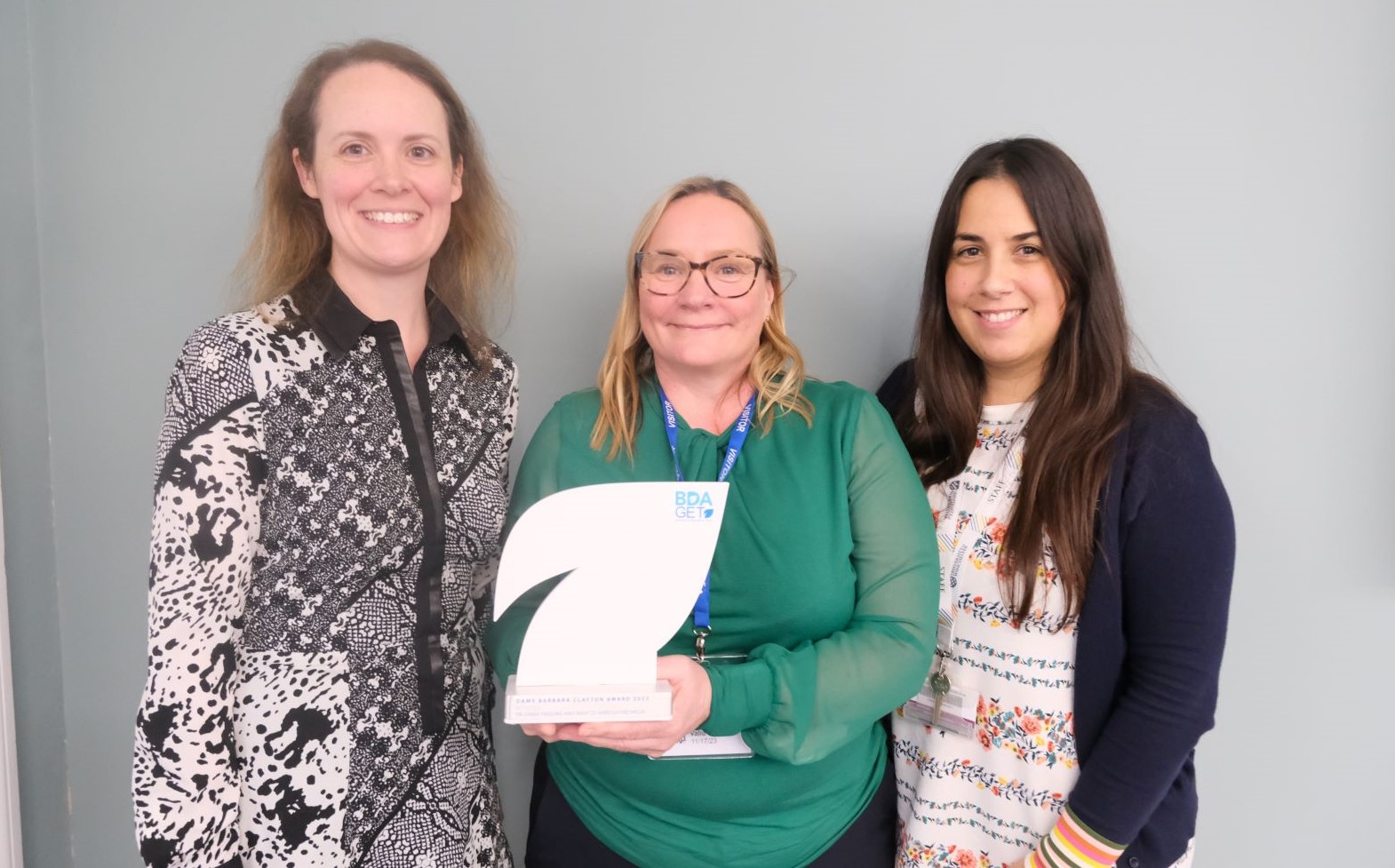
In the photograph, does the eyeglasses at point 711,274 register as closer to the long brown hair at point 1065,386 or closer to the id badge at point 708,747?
the long brown hair at point 1065,386

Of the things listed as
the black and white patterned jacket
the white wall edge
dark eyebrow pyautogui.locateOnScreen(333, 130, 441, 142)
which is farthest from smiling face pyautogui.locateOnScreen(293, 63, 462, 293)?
the white wall edge

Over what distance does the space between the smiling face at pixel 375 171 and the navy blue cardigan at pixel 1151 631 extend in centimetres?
124

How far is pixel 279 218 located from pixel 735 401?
2.84 feet

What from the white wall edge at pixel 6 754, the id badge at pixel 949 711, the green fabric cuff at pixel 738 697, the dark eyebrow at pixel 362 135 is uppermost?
the dark eyebrow at pixel 362 135

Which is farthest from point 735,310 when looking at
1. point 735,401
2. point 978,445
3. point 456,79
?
point 456,79

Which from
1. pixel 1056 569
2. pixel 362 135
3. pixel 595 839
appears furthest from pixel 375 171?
pixel 1056 569

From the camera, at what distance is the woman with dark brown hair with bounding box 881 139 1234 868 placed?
1280 mm

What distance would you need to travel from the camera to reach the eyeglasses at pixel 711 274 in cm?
139

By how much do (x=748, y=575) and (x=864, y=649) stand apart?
0.73 ft

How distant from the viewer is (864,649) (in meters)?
1.28

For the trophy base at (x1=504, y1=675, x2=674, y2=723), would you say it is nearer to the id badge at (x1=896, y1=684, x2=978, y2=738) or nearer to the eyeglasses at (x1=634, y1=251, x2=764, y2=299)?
the id badge at (x1=896, y1=684, x2=978, y2=738)

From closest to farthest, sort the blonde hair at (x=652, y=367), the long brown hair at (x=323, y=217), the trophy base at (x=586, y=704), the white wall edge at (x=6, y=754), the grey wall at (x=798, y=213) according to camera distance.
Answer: the trophy base at (x=586, y=704), the long brown hair at (x=323, y=217), the blonde hair at (x=652, y=367), the white wall edge at (x=6, y=754), the grey wall at (x=798, y=213)

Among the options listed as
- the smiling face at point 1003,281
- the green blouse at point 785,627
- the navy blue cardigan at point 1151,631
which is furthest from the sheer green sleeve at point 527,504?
the navy blue cardigan at point 1151,631

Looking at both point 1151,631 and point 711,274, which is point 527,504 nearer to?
point 711,274
